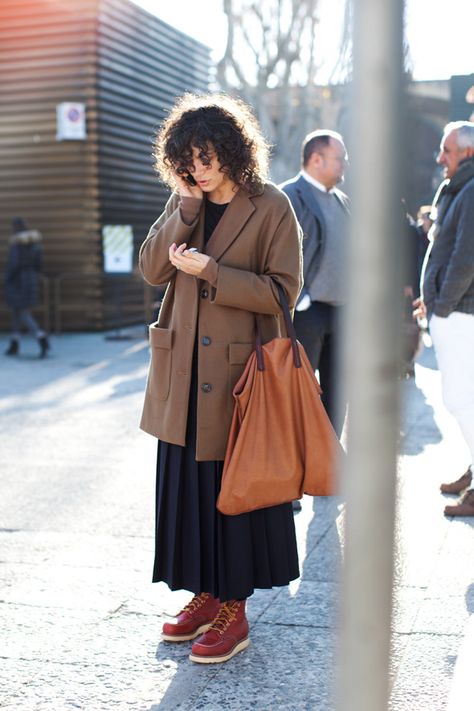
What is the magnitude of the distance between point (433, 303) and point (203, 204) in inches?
76.9

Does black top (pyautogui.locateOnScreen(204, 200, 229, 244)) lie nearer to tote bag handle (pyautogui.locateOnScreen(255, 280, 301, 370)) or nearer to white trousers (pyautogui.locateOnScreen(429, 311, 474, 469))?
tote bag handle (pyautogui.locateOnScreen(255, 280, 301, 370))

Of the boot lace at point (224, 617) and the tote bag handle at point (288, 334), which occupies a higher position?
the tote bag handle at point (288, 334)

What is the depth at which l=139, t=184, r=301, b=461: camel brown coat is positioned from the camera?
Result: 3.38 meters

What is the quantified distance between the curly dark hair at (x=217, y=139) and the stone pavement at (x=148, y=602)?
3.87ft

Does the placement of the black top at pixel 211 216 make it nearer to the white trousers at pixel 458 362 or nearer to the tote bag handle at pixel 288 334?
the tote bag handle at pixel 288 334

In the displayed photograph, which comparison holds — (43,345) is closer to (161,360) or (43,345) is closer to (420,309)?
(420,309)

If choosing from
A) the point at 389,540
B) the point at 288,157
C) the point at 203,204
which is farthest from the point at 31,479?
the point at 288,157

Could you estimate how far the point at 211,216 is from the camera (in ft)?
11.6

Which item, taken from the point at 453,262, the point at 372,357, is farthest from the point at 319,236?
the point at 372,357

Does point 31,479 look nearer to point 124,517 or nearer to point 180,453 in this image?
point 124,517

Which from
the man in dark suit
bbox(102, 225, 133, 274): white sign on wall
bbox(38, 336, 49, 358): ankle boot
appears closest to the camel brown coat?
the man in dark suit

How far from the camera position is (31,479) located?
619 cm

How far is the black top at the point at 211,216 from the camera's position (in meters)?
3.51

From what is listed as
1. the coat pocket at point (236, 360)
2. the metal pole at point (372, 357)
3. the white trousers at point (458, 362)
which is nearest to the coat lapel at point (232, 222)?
the coat pocket at point (236, 360)
